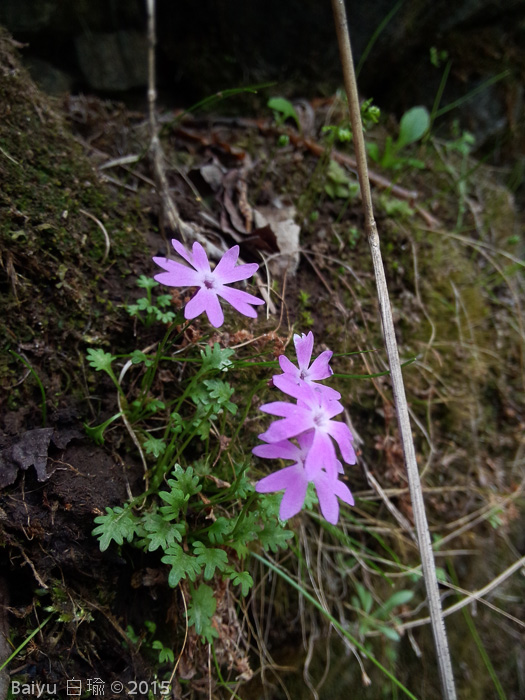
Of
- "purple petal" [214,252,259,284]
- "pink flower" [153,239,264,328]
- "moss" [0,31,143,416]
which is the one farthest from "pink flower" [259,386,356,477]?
"moss" [0,31,143,416]

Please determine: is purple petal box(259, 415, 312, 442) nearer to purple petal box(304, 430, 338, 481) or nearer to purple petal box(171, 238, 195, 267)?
purple petal box(304, 430, 338, 481)

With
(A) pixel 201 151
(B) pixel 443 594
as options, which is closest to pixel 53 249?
(A) pixel 201 151

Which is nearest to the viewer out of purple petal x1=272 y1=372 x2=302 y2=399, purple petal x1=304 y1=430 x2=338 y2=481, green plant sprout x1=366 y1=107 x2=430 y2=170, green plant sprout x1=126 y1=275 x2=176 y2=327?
purple petal x1=304 y1=430 x2=338 y2=481

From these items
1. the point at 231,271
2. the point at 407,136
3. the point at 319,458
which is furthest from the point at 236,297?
the point at 407,136

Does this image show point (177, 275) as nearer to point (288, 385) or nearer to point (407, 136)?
point (288, 385)

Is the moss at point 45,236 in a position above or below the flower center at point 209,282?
below

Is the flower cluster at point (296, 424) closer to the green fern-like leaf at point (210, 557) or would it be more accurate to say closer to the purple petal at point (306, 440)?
the purple petal at point (306, 440)

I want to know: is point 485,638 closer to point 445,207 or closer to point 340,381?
point 340,381

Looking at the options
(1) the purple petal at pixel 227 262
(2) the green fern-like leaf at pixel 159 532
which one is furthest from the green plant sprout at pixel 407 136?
(2) the green fern-like leaf at pixel 159 532
